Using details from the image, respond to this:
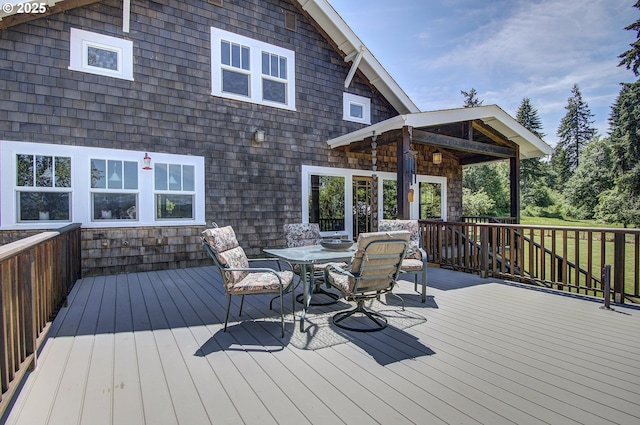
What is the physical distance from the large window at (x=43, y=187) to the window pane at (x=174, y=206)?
4.63ft

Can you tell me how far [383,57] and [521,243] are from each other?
970 cm

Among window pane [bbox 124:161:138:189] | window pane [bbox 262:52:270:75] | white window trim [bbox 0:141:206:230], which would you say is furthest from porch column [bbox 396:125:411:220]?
window pane [bbox 124:161:138:189]

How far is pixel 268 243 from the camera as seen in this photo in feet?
23.7

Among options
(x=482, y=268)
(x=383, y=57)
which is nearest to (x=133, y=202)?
(x=482, y=268)

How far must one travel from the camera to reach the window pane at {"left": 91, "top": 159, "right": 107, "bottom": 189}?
5.56 meters

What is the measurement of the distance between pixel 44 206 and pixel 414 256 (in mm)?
6140

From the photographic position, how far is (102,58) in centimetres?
561

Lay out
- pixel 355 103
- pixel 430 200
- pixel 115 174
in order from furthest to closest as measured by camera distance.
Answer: pixel 430 200
pixel 355 103
pixel 115 174

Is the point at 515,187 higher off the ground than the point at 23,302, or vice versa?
the point at 515,187

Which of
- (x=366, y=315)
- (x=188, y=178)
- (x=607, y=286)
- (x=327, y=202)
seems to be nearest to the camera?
(x=366, y=315)

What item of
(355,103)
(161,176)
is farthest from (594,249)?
(161,176)

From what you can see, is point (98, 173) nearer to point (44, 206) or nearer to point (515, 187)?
point (44, 206)

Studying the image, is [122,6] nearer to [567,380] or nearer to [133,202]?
[133,202]

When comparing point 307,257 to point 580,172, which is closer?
point 307,257
